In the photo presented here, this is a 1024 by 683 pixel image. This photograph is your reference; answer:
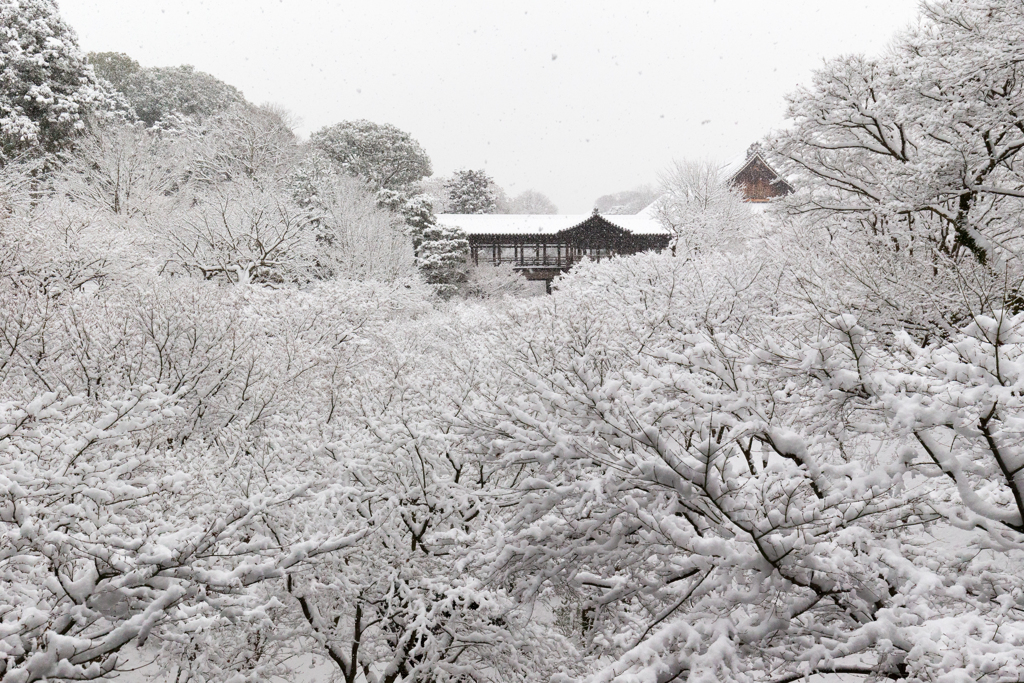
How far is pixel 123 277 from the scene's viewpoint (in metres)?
16.8

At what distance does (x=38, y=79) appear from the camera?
22000mm

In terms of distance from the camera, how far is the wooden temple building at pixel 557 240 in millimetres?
34656

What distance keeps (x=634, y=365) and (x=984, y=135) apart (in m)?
5.76

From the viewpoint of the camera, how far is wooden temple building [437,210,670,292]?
34.7m

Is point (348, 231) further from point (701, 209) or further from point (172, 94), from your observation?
point (172, 94)

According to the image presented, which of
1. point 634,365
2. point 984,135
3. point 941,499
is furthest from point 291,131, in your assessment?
point 941,499

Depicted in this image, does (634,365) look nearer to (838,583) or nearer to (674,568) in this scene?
(674,568)

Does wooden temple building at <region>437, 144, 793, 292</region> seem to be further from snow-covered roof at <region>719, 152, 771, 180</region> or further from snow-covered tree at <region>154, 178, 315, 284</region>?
snow-covered tree at <region>154, 178, 315, 284</region>

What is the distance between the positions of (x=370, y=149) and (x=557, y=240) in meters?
12.3

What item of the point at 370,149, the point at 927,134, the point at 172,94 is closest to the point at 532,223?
the point at 370,149

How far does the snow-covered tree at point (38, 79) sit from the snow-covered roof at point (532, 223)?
16.7m

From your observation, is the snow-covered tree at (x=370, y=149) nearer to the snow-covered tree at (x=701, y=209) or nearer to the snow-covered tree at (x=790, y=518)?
the snow-covered tree at (x=701, y=209)

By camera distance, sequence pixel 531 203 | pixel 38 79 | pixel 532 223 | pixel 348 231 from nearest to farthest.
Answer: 1. pixel 38 79
2. pixel 348 231
3. pixel 532 223
4. pixel 531 203

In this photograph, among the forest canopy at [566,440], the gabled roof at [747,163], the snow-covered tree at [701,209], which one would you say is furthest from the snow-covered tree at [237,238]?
the gabled roof at [747,163]
